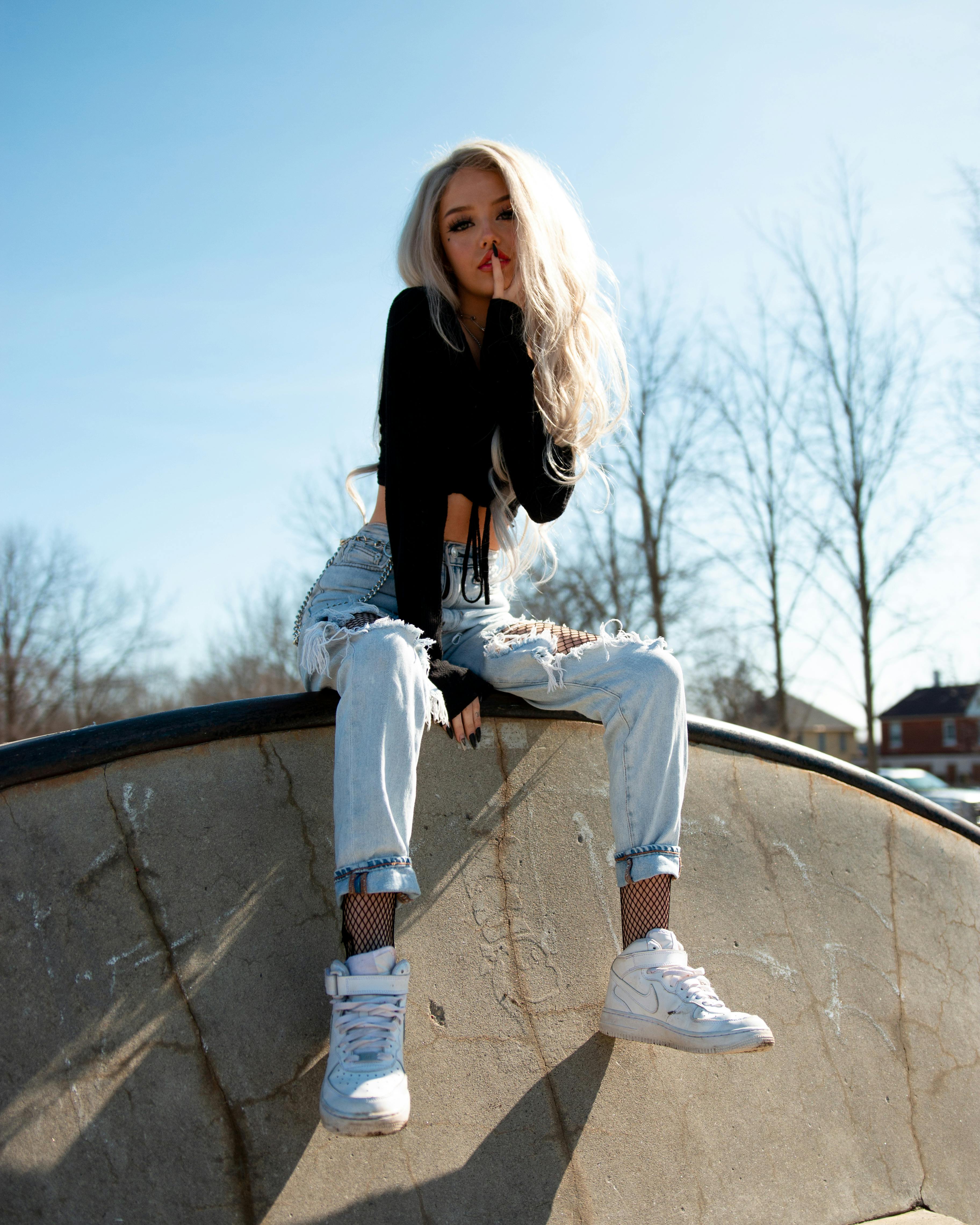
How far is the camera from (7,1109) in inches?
71.6

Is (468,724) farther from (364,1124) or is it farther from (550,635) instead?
(364,1124)

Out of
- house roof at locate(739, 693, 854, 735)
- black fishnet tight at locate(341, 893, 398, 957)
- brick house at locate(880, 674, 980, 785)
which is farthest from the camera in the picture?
brick house at locate(880, 674, 980, 785)

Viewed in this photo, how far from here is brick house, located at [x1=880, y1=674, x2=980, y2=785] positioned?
47.2m

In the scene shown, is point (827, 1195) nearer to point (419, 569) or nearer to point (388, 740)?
point (388, 740)

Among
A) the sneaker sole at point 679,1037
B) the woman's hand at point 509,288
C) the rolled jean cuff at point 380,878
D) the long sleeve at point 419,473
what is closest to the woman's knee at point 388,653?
the long sleeve at point 419,473

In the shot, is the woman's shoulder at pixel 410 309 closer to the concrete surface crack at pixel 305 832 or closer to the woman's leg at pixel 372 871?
the woman's leg at pixel 372 871

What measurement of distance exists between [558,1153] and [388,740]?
1100mm

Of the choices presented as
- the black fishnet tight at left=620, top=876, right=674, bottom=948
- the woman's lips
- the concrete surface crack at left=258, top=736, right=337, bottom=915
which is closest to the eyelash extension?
the woman's lips

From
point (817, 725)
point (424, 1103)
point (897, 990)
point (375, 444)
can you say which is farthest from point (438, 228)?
point (817, 725)

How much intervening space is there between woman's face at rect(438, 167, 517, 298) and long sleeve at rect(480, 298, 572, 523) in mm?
183

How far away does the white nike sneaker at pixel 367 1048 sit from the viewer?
1.63 meters

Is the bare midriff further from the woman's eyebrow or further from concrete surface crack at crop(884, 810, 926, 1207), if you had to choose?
concrete surface crack at crop(884, 810, 926, 1207)

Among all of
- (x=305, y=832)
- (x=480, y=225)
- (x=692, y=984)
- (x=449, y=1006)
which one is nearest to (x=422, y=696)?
(x=305, y=832)

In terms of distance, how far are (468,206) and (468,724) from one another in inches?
64.0
